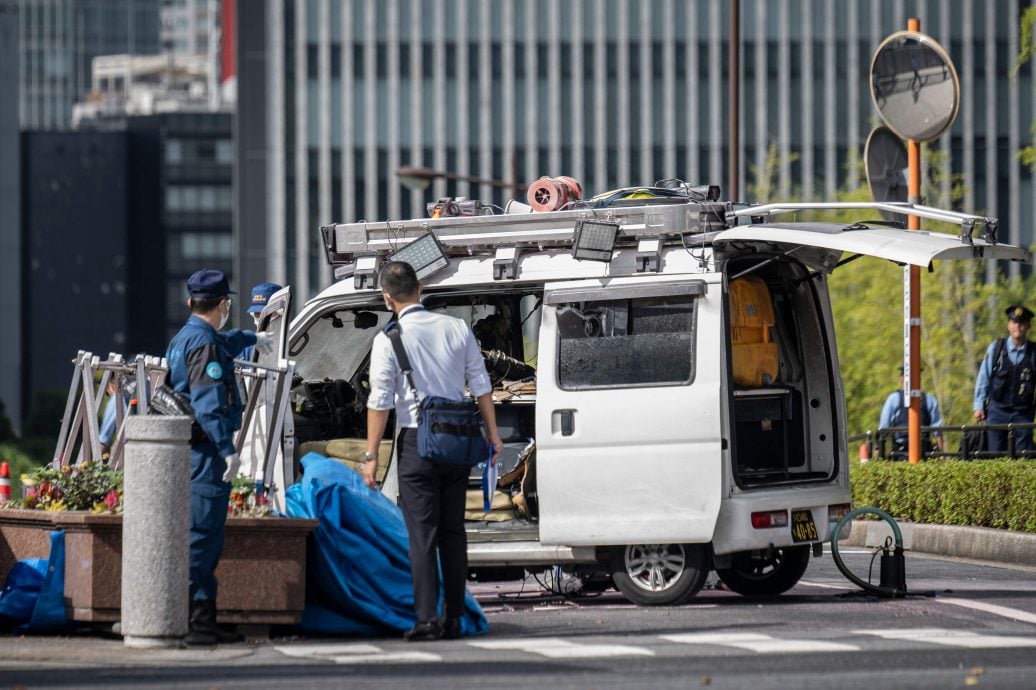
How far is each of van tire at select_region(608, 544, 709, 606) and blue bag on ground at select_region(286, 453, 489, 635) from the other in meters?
1.46

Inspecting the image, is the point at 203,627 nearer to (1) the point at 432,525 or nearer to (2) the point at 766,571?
(1) the point at 432,525

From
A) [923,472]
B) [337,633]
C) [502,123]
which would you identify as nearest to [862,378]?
[923,472]

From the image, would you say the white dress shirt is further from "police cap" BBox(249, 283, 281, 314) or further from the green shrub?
the green shrub

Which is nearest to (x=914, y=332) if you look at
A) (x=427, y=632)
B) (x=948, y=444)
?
(x=948, y=444)

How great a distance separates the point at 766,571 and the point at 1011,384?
5942 mm

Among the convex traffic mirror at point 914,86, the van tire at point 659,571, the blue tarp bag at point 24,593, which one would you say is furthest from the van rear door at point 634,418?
the convex traffic mirror at point 914,86

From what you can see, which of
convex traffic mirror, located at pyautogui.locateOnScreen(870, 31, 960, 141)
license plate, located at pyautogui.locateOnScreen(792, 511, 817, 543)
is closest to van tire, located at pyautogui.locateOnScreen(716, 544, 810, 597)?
license plate, located at pyautogui.locateOnScreen(792, 511, 817, 543)

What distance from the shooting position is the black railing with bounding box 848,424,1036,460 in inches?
660

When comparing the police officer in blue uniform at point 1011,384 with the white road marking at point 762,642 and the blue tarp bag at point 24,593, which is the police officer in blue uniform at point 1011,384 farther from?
the blue tarp bag at point 24,593

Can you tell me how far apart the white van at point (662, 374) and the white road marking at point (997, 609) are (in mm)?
947

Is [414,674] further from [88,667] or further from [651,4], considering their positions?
[651,4]

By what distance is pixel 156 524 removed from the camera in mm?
9062

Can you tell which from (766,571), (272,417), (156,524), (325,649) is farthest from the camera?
(766,571)

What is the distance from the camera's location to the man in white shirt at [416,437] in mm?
9539
